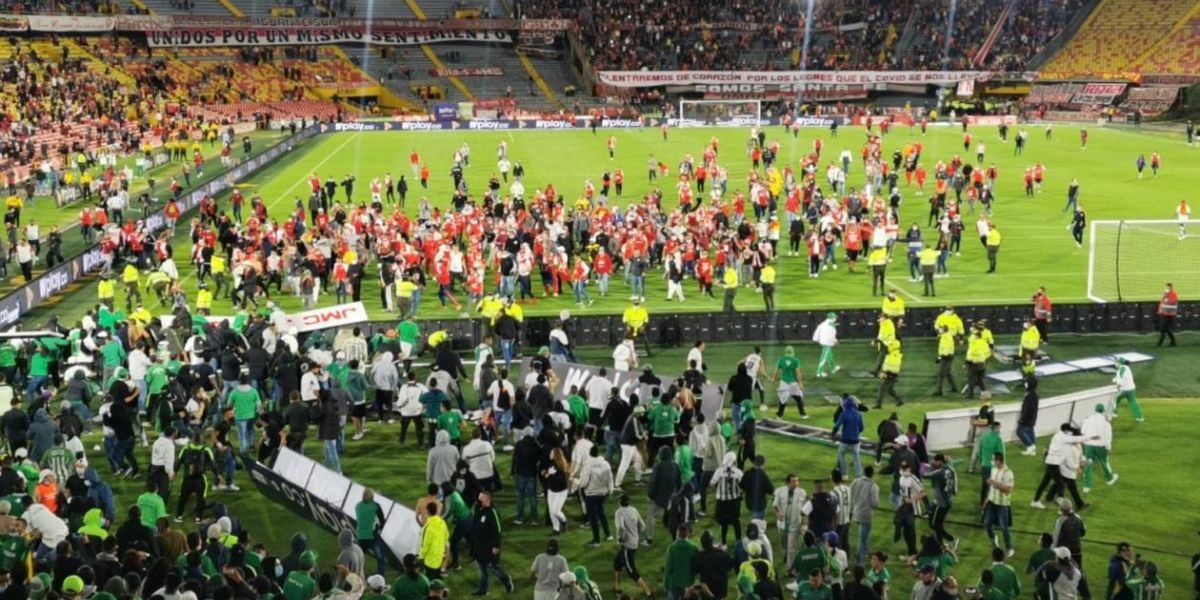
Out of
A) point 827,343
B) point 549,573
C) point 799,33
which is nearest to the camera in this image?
point 549,573

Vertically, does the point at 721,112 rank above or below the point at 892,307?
above

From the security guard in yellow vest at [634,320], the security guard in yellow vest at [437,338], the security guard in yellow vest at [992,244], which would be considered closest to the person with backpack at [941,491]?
the security guard in yellow vest at [634,320]

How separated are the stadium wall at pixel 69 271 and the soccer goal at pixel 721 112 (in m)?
33.6

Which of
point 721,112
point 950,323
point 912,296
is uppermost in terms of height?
point 721,112

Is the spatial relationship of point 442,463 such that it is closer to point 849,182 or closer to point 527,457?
point 527,457

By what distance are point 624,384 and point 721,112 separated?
60928 millimetres

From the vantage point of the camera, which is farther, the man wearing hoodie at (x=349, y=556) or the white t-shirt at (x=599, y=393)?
the white t-shirt at (x=599, y=393)

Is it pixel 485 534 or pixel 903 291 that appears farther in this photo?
pixel 903 291

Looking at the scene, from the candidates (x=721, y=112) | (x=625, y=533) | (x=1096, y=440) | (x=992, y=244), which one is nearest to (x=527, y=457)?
(x=625, y=533)

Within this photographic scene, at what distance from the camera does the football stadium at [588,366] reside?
14.6 m

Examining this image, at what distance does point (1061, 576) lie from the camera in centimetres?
1327

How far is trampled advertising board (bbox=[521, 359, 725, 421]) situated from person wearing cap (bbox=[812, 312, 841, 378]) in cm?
366

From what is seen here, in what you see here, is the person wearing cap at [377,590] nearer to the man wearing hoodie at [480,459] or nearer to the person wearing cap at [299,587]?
the person wearing cap at [299,587]

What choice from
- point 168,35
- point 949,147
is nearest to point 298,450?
point 949,147
